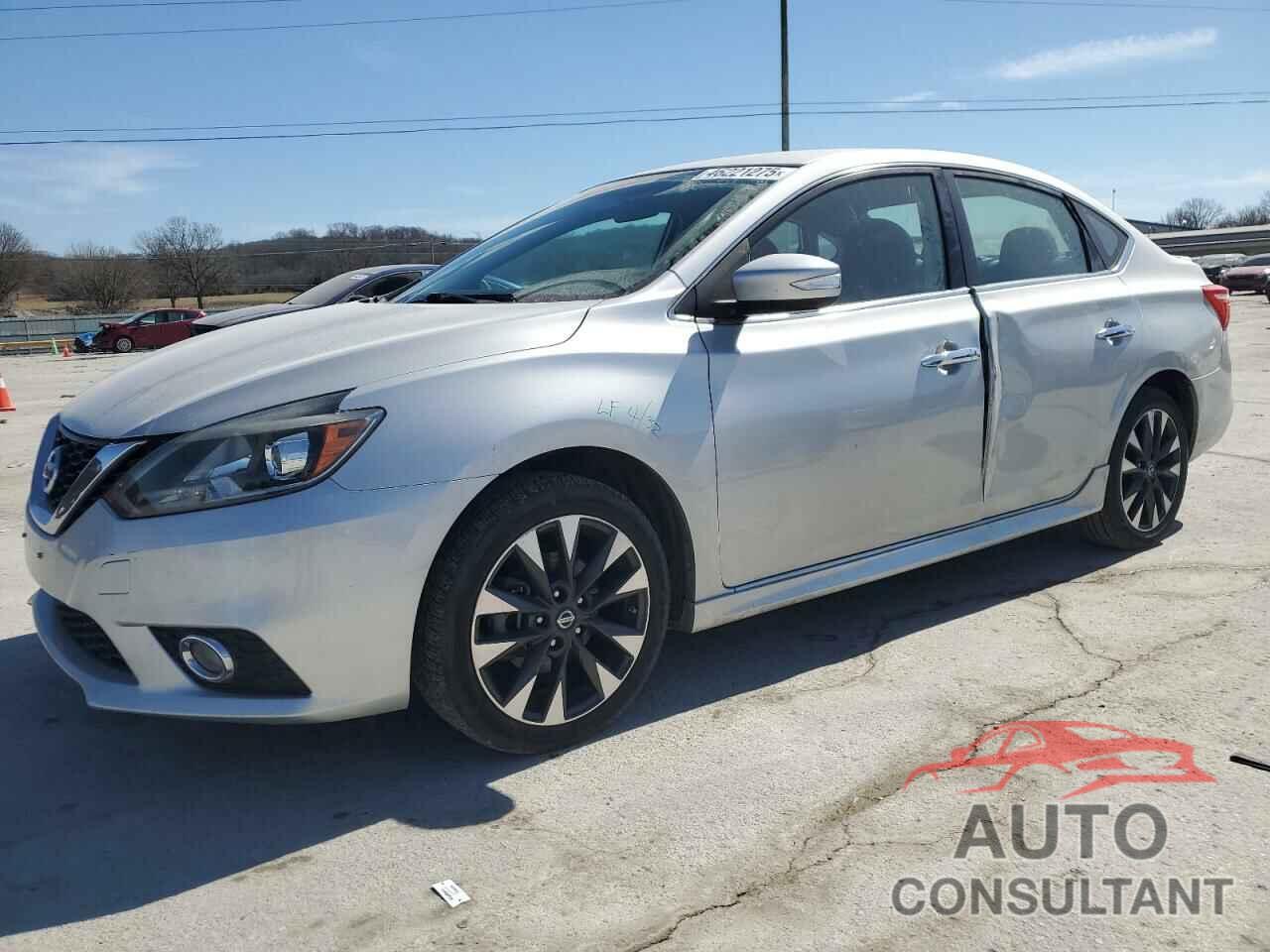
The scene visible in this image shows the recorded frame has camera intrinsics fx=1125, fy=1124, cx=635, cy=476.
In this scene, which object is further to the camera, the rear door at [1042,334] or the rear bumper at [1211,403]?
the rear bumper at [1211,403]

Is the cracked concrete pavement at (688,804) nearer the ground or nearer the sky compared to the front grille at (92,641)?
nearer the ground

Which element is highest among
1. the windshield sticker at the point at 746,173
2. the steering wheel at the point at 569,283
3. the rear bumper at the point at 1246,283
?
the windshield sticker at the point at 746,173

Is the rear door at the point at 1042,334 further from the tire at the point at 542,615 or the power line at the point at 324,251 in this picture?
the power line at the point at 324,251

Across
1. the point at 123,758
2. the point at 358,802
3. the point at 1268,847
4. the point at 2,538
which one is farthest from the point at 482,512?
the point at 2,538

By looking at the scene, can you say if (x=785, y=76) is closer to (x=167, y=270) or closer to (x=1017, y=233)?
(x=1017, y=233)

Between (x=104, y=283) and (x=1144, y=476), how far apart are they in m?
73.4

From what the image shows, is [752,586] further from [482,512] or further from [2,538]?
[2,538]

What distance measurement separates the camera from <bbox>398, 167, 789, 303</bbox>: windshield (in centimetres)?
343

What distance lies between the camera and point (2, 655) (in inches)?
157

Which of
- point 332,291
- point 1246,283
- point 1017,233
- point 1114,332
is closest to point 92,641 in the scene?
point 1017,233

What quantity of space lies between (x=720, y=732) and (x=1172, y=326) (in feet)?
9.27

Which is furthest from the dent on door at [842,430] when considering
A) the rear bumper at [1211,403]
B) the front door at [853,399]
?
the rear bumper at [1211,403]

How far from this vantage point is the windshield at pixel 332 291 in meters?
10.2

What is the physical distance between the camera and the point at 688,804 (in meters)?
2.77
